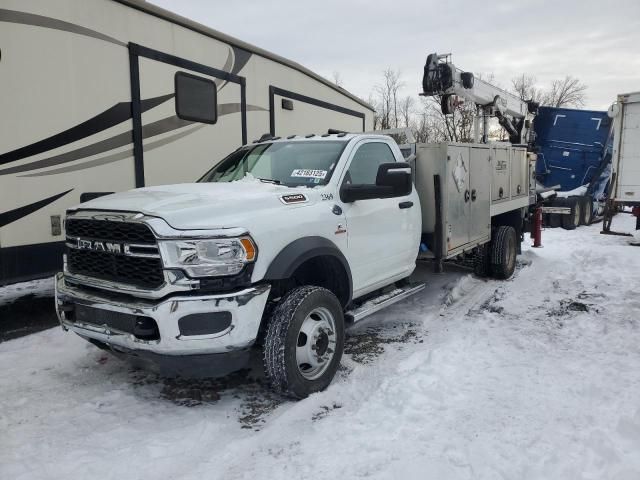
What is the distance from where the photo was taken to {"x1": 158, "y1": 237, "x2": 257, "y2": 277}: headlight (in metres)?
3.09

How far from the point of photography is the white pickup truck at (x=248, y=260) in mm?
3121

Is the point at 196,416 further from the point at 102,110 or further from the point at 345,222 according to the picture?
the point at 102,110

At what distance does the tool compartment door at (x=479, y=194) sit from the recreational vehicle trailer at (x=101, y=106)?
306cm

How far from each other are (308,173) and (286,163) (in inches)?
13.0

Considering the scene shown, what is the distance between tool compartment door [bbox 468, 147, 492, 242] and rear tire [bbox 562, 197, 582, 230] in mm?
8181

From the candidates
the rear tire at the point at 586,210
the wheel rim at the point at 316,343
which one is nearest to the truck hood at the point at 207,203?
the wheel rim at the point at 316,343

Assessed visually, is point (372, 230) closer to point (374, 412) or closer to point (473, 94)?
point (374, 412)

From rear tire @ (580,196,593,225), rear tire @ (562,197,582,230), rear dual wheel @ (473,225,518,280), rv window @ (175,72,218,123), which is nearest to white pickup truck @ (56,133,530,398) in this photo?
rv window @ (175,72,218,123)

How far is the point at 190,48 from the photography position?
20.3 ft

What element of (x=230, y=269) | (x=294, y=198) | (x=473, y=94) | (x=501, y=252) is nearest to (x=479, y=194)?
(x=501, y=252)

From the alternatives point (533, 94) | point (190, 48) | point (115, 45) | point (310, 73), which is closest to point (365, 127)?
point (310, 73)

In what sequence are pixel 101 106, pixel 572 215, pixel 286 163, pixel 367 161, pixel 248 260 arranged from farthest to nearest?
pixel 572 215 < pixel 101 106 < pixel 367 161 < pixel 286 163 < pixel 248 260

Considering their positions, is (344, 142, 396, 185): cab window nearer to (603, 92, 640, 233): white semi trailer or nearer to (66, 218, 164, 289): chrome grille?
(66, 218, 164, 289): chrome grille

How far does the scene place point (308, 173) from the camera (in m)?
4.36
